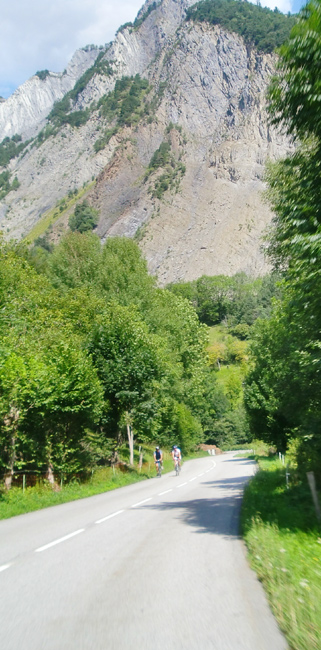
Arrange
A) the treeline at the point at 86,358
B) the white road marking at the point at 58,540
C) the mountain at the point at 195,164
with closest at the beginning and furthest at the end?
the white road marking at the point at 58,540 → the treeline at the point at 86,358 → the mountain at the point at 195,164

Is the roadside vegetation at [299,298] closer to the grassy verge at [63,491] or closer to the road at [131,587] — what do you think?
the road at [131,587]

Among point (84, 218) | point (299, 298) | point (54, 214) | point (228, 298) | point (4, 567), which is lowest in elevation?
point (4, 567)

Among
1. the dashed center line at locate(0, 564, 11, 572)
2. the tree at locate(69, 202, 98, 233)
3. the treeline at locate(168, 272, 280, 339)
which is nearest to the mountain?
the tree at locate(69, 202, 98, 233)

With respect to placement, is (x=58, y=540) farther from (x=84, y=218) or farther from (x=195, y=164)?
(x=195, y=164)

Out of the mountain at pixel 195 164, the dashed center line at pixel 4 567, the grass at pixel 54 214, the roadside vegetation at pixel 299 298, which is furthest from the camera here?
the grass at pixel 54 214

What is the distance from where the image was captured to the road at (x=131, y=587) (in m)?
4.57

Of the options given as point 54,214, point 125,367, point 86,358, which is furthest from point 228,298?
point 86,358

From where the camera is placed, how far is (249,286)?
127562mm

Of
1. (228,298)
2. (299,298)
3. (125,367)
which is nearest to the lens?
(299,298)

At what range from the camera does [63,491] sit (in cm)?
1855

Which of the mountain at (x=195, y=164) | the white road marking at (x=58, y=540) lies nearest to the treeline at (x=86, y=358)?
the white road marking at (x=58, y=540)

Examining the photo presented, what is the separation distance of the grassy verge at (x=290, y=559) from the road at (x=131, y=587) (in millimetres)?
162

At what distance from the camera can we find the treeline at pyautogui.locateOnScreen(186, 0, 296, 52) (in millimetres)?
172425

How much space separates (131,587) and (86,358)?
15735mm
